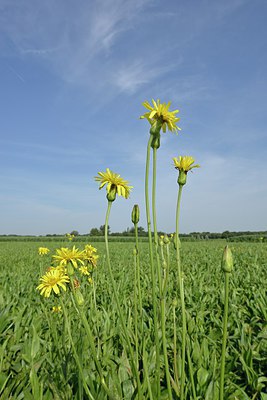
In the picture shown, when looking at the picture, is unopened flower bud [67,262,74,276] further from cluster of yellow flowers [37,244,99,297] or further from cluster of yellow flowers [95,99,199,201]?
cluster of yellow flowers [95,99,199,201]

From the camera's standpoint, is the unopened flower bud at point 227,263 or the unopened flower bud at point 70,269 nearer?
the unopened flower bud at point 227,263

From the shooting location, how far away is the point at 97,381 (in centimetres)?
171

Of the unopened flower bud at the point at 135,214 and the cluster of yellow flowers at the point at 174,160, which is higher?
the cluster of yellow flowers at the point at 174,160

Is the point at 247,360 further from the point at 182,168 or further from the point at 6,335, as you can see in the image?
the point at 6,335

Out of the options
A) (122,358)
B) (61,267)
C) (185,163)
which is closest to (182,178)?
(185,163)

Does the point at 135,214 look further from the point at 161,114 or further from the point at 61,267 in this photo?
the point at 61,267

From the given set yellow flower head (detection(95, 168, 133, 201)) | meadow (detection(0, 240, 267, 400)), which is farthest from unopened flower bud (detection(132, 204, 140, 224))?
meadow (detection(0, 240, 267, 400))

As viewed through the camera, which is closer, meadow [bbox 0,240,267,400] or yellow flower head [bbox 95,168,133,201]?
yellow flower head [bbox 95,168,133,201]

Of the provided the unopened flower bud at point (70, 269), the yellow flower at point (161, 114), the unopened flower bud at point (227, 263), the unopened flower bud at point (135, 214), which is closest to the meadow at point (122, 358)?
the unopened flower bud at point (70, 269)

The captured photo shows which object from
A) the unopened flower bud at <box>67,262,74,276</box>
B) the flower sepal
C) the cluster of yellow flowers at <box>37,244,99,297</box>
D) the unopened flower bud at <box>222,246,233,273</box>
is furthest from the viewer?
the cluster of yellow flowers at <box>37,244,99,297</box>

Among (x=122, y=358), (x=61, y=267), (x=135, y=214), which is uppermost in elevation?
(x=135, y=214)

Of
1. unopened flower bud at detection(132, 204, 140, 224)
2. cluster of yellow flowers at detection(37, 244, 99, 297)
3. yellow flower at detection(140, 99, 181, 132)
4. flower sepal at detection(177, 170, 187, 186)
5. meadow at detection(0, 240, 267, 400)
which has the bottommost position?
meadow at detection(0, 240, 267, 400)

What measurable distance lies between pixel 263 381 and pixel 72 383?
4.19 ft

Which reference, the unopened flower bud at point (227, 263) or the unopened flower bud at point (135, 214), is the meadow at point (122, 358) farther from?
the unopened flower bud at point (227, 263)
